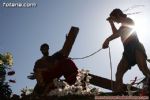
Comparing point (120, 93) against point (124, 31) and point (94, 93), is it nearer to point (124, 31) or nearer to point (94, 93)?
point (94, 93)

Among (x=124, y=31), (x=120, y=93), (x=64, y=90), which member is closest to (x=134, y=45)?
(x=124, y=31)

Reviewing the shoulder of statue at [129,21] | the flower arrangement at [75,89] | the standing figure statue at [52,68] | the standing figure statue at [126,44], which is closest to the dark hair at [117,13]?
the standing figure statue at [126,44]

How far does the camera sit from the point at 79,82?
10.3m

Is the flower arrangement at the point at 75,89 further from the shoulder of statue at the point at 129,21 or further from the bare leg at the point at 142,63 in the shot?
the shoulder of statue at the point at 129,21

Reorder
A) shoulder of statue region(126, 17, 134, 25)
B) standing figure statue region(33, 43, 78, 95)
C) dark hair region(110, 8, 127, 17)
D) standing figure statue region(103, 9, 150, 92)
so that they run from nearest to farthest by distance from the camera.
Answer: standing figure statue region(103, 9, 150, 92), shoulder of statue region(126, 17, 134, 25), dark hair region(110, 8, 127, 17), standing figure statue region(33, 43, 78, 95)

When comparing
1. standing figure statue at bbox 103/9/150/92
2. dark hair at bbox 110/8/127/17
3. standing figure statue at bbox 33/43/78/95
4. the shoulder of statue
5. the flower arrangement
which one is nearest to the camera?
the flower arrangement

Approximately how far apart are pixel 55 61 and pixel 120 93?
3601 millimetres

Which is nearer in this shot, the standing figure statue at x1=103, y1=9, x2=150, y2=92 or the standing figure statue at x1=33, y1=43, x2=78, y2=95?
the standing figure statue at x1=103, y1=9, x2=150, y2=92

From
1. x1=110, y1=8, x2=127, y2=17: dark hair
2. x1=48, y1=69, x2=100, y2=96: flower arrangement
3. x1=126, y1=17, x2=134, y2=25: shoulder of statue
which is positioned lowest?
x1=48, y1=69, x2=100, y2=96: flower arrangement

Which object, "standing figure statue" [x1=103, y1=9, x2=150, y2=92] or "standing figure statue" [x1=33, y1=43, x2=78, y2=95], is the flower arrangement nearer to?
"standing figure statue" [x1=103, y1=9, x2=150, y2=92]

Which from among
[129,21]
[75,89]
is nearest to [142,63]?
[129,21]

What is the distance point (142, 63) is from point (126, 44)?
0.63m

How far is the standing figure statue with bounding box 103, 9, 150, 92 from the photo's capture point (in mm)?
9602

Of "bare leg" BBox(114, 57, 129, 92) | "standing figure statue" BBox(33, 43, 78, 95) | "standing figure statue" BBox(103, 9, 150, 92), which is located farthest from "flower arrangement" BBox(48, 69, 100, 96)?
"standing figure statue" BBox(33, 43, 78, 95)
